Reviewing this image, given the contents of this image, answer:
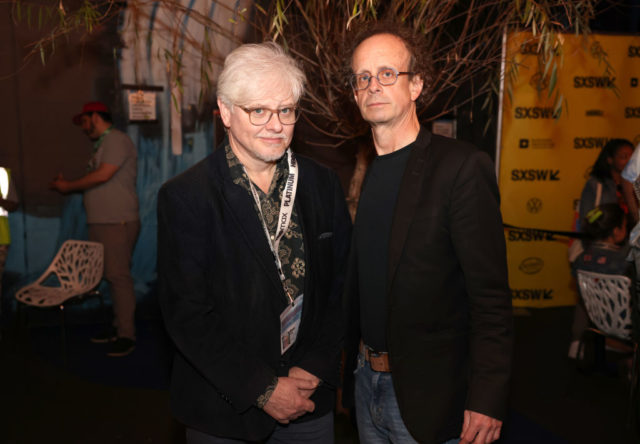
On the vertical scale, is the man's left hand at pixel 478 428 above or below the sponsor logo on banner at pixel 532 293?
above

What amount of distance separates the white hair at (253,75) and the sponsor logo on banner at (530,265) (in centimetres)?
481

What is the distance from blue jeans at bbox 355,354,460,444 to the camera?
167cm

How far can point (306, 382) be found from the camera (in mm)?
1734

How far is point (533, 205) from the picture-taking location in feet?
19.2

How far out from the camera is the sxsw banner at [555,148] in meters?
5.66

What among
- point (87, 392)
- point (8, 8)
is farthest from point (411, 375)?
point (8, 8)

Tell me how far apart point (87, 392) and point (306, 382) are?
2.87 m

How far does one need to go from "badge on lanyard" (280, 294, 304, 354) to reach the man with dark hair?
0.57ft

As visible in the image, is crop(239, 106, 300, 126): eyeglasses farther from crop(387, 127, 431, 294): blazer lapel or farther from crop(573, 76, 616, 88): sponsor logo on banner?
crop(573, 76, 616, 88): sponsor logo on banner

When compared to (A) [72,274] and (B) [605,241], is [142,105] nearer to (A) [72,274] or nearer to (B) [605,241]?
(A) [72,274]

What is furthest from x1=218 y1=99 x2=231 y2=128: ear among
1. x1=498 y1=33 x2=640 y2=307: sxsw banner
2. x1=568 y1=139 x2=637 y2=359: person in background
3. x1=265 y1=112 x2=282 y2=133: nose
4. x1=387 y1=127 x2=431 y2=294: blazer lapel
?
x1=498 y1=33 x2=640 y2=307: sxsw banner

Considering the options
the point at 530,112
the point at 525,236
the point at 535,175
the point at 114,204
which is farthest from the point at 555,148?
the point at 114,204

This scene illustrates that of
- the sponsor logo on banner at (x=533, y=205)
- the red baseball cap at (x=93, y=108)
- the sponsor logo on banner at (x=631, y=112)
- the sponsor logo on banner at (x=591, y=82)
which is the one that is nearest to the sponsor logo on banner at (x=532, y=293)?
the sponsor logo on banner at (x=533, y=205)

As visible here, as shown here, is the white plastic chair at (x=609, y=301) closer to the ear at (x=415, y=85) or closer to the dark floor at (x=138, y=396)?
the dark floor at (x=138, y=396)
